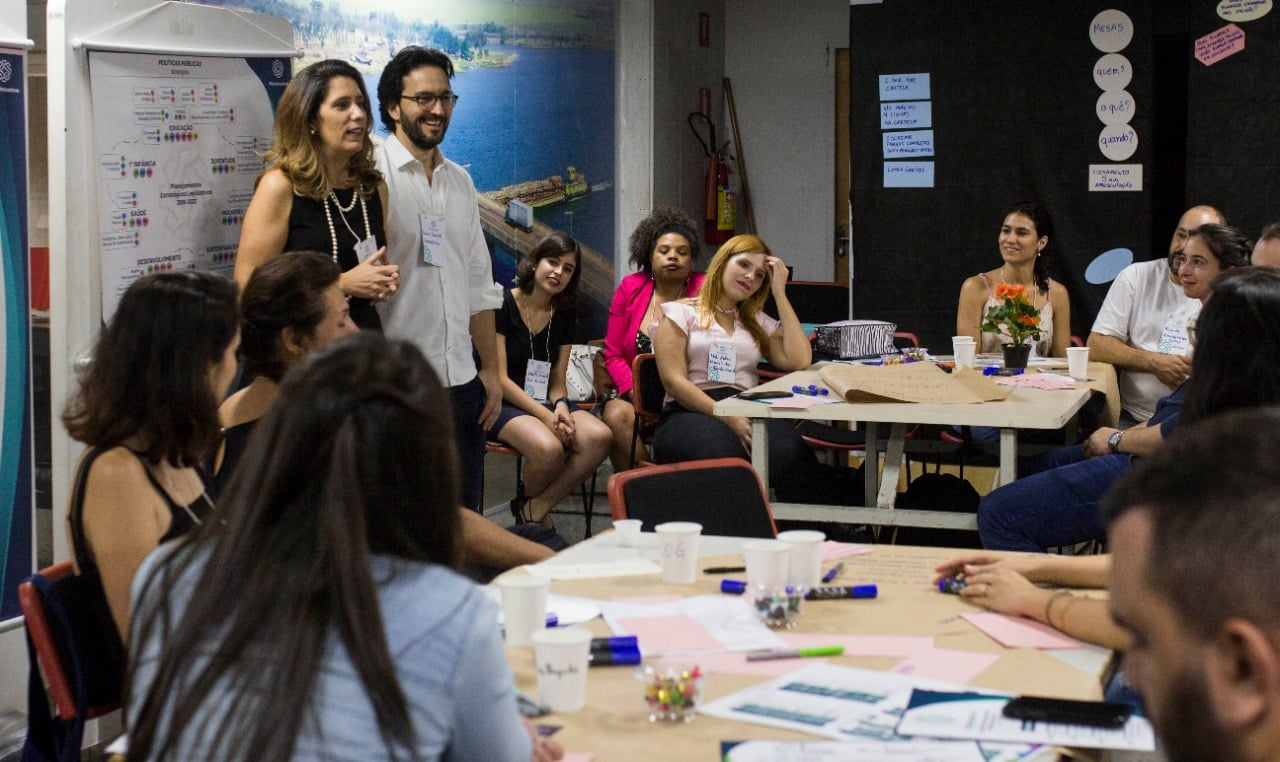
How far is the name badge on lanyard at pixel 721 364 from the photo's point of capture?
5.18 meters

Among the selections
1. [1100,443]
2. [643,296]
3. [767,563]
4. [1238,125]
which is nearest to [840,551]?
[767,563]

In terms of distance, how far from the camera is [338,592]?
1.33 metres

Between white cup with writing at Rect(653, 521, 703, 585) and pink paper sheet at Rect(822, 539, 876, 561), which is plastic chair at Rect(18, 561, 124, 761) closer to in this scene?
white cup with writing at Rect(653, 521, 703, 585)

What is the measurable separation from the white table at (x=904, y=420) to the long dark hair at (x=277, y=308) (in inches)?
68.4

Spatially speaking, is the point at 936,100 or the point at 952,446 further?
the point at 936,100

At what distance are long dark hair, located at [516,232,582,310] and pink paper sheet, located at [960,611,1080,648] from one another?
3628 millimetres

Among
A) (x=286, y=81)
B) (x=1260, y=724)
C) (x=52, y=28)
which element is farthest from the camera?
(x=286, y=81)

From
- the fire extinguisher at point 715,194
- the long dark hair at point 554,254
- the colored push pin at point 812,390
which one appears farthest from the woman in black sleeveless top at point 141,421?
the fire extinguisher at point 715,194

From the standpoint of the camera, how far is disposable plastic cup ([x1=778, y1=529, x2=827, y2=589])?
93.3 inches

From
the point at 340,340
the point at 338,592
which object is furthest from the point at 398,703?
the point at 340,340

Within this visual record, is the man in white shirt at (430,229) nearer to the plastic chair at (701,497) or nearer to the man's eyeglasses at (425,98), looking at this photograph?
the man's eyeglasses at (425,98)

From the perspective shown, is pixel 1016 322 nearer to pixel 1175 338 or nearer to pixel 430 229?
pixel 1175 338

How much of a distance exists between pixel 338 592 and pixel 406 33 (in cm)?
477

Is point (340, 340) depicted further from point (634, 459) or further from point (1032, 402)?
point (634, 459)
